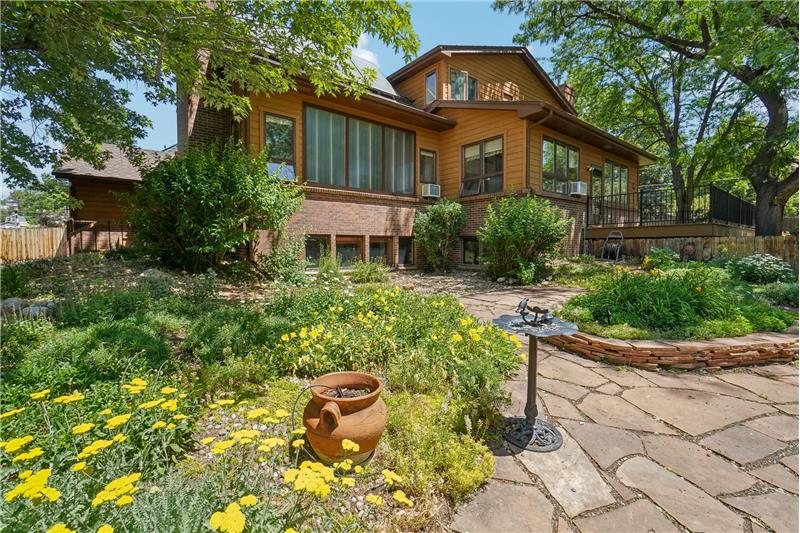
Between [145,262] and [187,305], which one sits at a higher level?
[145,262]

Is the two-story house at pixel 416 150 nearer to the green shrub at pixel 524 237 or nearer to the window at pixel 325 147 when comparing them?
the window at pixel 325 147

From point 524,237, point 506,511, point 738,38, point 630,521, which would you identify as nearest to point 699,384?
point 630,521

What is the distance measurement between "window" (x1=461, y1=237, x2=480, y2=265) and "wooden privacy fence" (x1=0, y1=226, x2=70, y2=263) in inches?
535

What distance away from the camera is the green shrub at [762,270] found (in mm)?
7605

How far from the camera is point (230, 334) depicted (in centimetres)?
365

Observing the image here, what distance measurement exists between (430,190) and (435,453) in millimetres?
10193

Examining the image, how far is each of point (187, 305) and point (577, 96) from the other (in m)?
20.7

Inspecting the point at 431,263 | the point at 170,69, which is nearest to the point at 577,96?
the point at 431,263

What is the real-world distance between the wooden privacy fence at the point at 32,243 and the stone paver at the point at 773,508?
54.5ft

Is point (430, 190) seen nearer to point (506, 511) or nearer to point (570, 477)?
point (570, 477)

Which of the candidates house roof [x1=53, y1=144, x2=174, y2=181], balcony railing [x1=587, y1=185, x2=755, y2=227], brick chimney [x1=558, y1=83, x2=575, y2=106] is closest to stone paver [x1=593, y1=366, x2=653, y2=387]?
balcony railing [x1=587, y1=185, x2=755, y2=227]

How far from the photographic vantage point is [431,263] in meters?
10.9

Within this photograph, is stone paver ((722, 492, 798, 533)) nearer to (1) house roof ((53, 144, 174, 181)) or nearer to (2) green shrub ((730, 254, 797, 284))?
(2) green shrub ((730, 254, 797, 284))

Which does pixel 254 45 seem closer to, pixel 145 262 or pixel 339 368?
pixel 145 262
